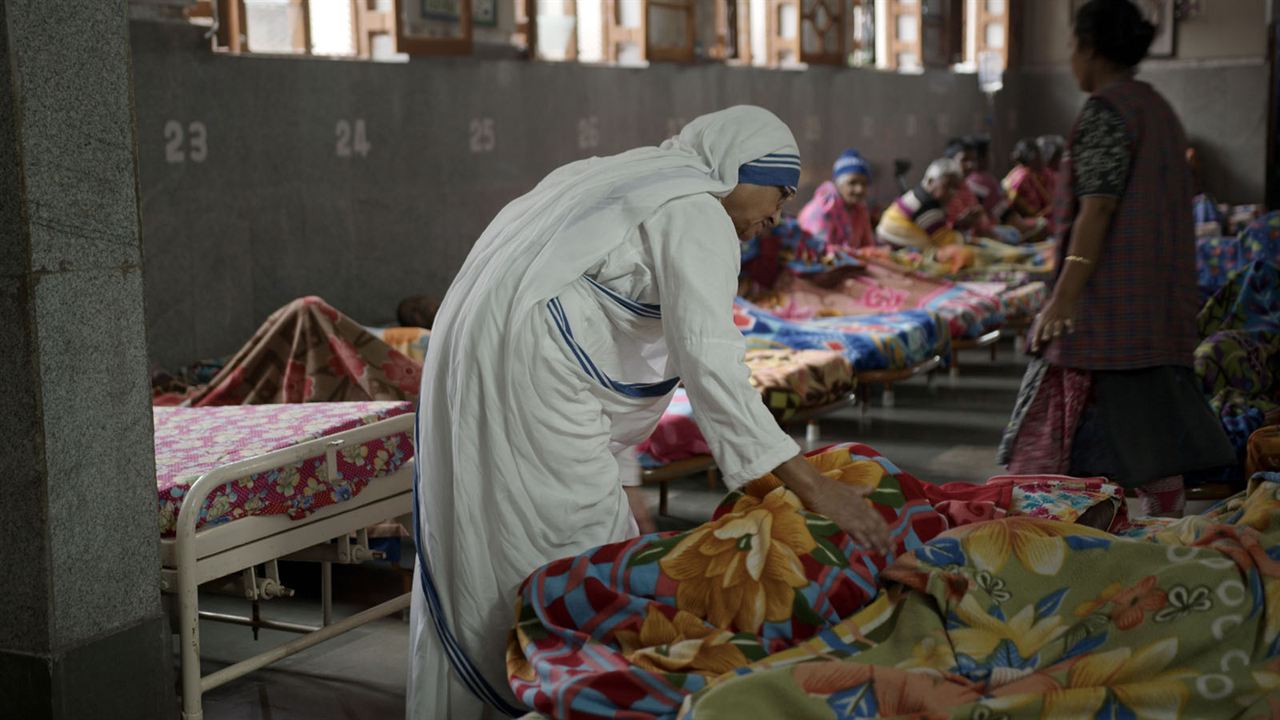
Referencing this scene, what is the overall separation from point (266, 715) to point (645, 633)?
59.6 inches

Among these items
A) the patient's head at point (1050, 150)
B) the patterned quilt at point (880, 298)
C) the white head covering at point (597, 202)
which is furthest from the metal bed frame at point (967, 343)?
the white head covering at point (597, 202)

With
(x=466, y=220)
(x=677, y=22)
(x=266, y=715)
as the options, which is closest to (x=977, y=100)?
(x=677, y=22)

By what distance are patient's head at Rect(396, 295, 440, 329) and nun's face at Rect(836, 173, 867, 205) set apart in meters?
3.71

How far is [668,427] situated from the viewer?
5145mm

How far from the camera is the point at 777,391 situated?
5.99 meters

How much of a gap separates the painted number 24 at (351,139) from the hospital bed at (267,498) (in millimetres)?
2893

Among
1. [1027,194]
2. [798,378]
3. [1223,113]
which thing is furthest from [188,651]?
[1223,113]

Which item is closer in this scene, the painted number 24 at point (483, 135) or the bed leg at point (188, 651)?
the bed leg at point (188, 651)

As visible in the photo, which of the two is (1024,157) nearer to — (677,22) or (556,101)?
(677,22)

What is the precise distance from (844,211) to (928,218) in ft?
3.25

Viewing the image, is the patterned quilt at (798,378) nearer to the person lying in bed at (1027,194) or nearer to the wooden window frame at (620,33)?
the wooden window frame at (620,33)

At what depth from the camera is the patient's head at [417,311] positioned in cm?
656

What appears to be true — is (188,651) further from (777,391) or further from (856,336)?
(856,336)

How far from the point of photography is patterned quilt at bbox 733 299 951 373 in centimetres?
686
